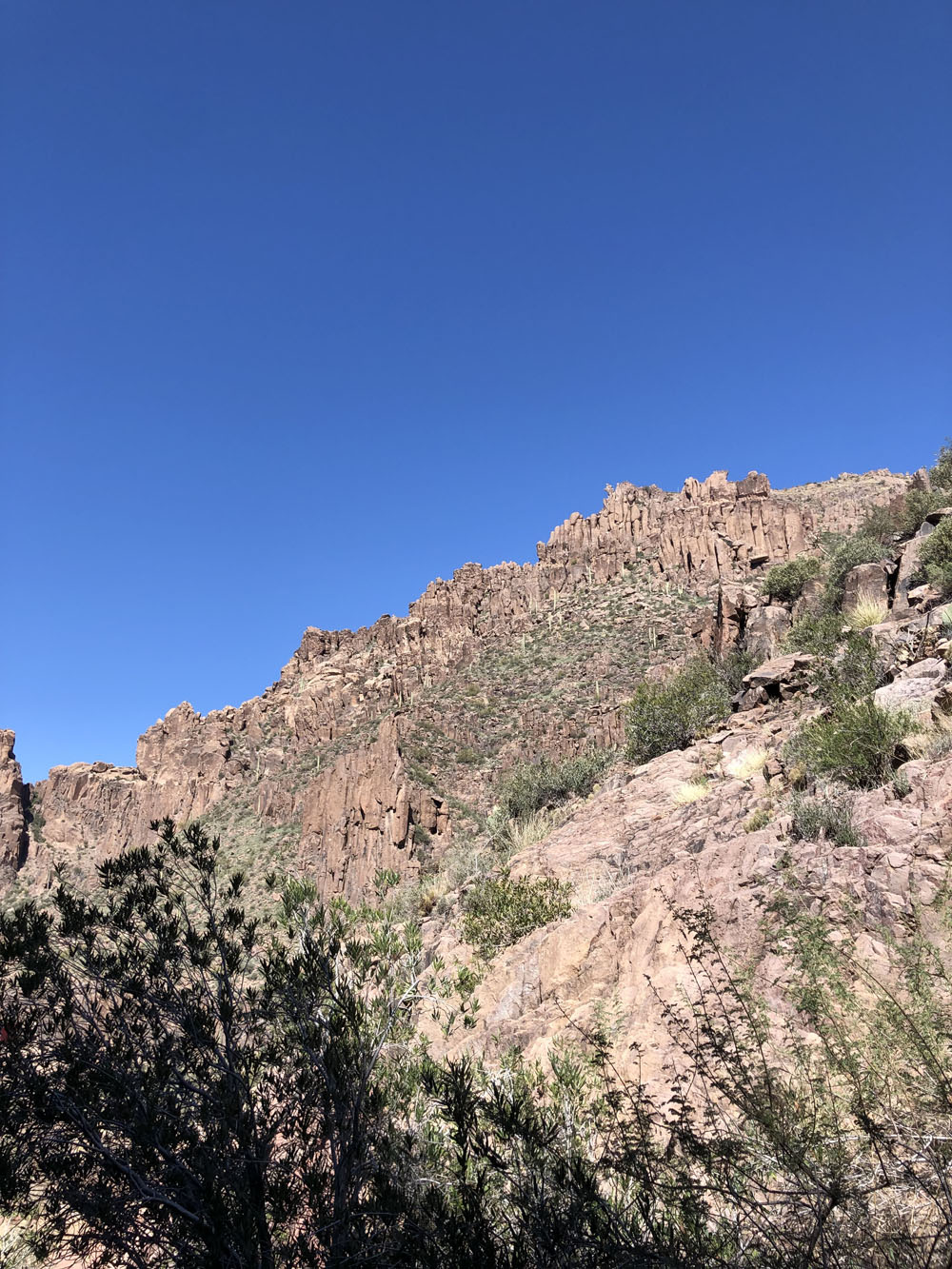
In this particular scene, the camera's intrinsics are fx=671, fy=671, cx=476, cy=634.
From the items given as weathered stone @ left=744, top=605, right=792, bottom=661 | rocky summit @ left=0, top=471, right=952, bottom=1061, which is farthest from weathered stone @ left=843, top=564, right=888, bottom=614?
weathered stone @ left=744, top=605, right=792, bottom=661

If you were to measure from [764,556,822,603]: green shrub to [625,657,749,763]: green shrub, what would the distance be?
4.09 metres

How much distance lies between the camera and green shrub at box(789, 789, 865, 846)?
511 cm

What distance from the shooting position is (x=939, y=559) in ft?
35.1

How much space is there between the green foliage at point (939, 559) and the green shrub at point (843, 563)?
2.58 m

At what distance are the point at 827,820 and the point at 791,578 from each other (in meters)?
14.2

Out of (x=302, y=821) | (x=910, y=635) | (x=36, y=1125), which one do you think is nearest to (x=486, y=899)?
(x=36, y=1125)

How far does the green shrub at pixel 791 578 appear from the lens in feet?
57.9

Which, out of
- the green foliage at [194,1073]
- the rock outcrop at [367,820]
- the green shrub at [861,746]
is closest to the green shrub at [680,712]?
the green shrub at [861,746]

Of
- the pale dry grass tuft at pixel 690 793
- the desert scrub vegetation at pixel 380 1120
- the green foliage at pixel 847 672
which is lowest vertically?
the desert scrub vegetation at pixel 380 1120

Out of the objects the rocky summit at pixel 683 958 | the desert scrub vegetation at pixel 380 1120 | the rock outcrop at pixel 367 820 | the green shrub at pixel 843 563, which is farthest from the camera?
the rock outcrop at pixel 367 820

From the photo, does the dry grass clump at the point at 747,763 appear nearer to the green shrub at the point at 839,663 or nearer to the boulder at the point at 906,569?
the green shrub at the point at 839,663

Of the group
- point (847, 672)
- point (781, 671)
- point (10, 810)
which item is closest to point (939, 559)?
point (781, 671)

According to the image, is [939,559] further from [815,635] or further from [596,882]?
[596,882]

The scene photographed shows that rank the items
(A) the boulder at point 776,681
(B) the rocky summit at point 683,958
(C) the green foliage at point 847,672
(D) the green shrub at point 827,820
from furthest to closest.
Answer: (A) the boulder at point 776,681 → (C) the green foliage at point 847,672 → (D) the green shrub at point 827,820 → (B) the rocky summit at point 683,958
